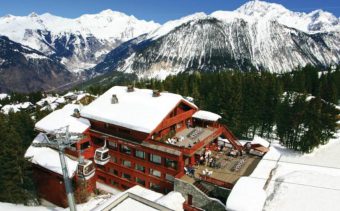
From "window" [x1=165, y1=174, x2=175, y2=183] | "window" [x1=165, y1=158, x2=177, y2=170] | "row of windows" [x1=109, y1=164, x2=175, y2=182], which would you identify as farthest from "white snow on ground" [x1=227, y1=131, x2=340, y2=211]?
"row of windows" [x1=109, y1=164, x2=175, y2=182]

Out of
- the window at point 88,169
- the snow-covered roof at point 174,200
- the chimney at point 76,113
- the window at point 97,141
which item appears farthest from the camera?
the chimney at point 76,113

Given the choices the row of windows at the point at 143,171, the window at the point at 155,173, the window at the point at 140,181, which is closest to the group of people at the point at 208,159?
the row of windows at the point at 143,171

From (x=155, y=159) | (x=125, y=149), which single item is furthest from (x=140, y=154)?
(x=125, y=149)

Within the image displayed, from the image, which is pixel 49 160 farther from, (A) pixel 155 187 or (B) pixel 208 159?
(B) pixel 208 159

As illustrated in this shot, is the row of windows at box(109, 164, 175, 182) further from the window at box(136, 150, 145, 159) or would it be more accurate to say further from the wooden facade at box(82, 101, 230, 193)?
the window at box(136, 150, 145, 159)

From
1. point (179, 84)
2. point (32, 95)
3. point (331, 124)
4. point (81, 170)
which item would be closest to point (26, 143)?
point (81, 170)

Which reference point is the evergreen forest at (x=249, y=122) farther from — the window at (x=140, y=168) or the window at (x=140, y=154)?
the window at (x=140, y=154)
